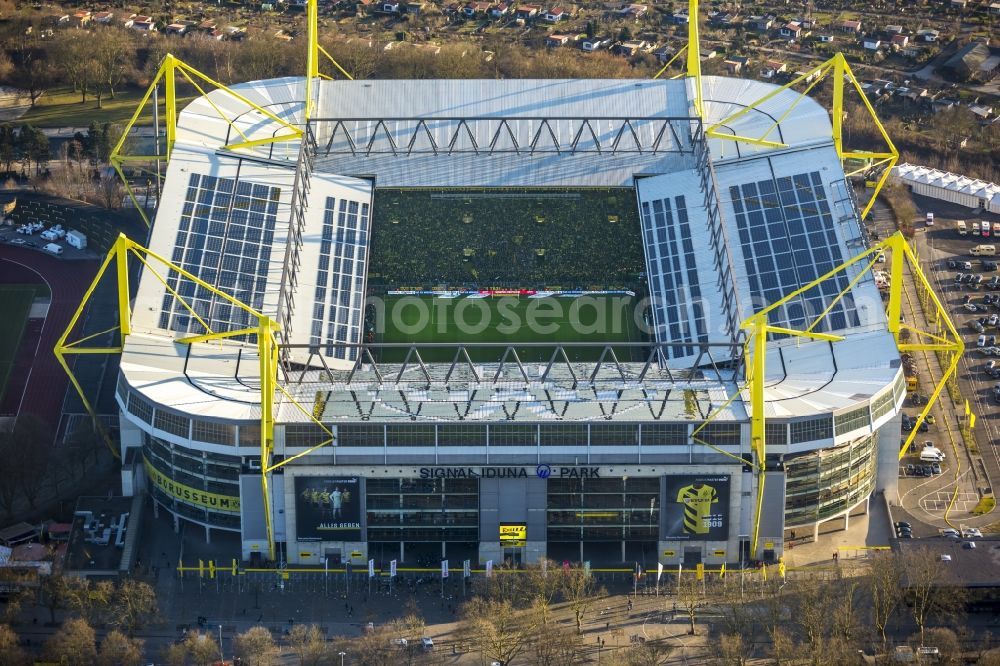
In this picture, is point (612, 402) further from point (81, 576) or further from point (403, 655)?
point (81, 576)

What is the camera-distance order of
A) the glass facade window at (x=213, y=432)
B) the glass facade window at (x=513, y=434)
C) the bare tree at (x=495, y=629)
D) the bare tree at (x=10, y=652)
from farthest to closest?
the glass facade window at (x=213, y=432) → the glass facade window at (x=513, y=434) → the bare tree at (x=495, y=629) → the bare tree at (x=10, y=652)

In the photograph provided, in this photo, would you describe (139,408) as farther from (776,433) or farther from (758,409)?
(776,433)

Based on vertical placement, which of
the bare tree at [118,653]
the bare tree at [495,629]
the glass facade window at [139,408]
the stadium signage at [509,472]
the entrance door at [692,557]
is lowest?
the bare tree at [118,653]

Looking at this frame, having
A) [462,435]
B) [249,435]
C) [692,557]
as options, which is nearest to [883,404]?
[692,557]

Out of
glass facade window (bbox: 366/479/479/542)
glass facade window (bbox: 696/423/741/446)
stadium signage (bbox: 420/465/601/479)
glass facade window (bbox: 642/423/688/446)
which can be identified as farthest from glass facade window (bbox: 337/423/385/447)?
glass facade window (bbox: 696/423/741/446)

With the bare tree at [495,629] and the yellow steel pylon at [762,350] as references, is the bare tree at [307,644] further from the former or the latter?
the yellow steel pylon at [762,350]

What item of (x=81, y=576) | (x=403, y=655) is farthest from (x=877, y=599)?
(x=81, y=576)

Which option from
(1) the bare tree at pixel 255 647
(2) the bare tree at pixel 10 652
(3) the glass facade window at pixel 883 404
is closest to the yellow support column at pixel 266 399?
(1) the bare tree at pixel 255 647
